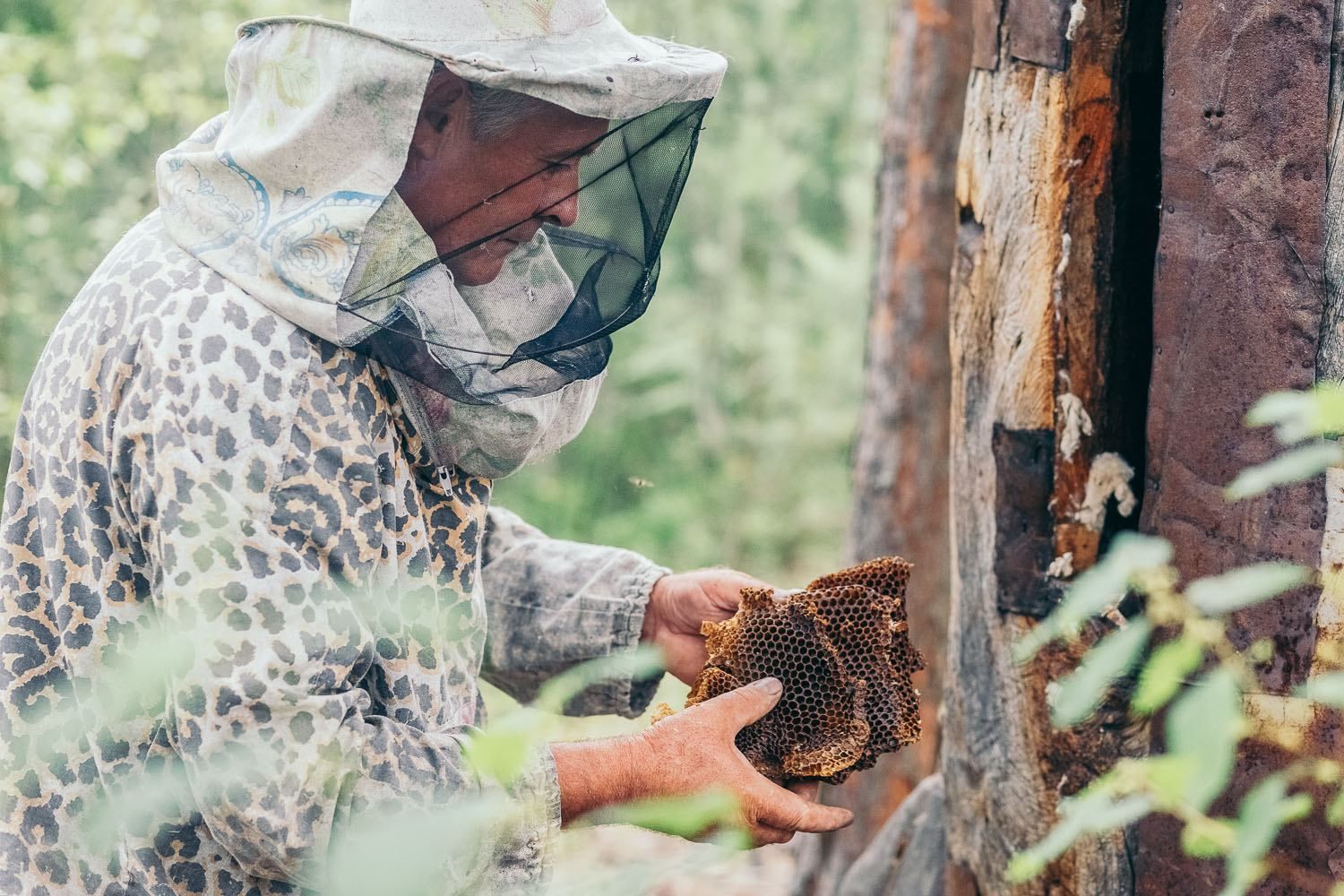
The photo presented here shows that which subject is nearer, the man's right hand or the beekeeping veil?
the beekeeping veil

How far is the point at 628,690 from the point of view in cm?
264

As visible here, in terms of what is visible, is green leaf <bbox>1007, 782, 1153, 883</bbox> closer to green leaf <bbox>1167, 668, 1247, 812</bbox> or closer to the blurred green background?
green leaf <bbox>1167, 668, 1247, 812</bbox>

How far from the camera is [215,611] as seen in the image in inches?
65.1

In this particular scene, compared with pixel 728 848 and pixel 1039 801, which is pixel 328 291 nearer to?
pixel 728 848

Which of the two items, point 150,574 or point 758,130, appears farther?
point 758,130

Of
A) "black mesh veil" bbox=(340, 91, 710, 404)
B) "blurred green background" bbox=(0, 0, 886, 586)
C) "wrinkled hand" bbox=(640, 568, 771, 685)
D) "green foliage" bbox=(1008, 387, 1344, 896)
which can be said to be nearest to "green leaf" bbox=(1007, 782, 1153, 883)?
"green foliage" bbox=(1008, 387, 1344, 896)

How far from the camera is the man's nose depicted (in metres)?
2.04

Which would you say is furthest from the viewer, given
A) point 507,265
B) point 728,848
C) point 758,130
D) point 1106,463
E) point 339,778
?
point 758,130

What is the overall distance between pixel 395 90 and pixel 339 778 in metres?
0.98

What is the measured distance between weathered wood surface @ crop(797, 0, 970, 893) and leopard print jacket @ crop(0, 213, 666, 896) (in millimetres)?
2929

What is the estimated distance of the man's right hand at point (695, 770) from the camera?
1.95 m

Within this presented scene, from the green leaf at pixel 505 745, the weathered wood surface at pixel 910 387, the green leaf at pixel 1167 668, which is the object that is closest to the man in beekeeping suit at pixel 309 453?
the green leaf at pixel 505 745

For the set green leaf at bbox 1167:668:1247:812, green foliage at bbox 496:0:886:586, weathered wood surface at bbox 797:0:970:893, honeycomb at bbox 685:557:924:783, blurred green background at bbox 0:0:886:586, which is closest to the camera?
green leaf at bbox 1167:668:1247:812

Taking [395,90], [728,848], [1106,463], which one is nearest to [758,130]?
[1106,463]
